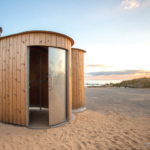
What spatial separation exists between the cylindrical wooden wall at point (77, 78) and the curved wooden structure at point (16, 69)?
1965mm

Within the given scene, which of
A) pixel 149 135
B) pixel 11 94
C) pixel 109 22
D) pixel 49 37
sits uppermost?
pixel 109 22

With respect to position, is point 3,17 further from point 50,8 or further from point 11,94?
point 11,94

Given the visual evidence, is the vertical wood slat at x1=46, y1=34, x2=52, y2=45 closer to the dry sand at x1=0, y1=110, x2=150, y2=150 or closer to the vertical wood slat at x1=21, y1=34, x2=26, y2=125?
the vertical wood slat at x1=21, y1=34, x2=26, y2=125

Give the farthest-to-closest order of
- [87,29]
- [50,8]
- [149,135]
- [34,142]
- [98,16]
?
[87,29]
[98,16]
[50,8]
[149,135]
[34,142]

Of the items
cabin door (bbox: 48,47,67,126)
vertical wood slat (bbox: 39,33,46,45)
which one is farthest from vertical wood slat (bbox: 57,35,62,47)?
vertical wood slat (bbox: 39,33,46,45)

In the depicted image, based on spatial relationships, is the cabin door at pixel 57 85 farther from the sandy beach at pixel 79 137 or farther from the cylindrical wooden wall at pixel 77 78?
the cylindrical wooden wall at pixel 77 78

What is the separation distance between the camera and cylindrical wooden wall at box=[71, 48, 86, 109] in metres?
5.66

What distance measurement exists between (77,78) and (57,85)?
89.9 inches

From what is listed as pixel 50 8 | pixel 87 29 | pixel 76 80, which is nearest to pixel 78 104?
pixel 76 80

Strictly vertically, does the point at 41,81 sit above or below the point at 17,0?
below

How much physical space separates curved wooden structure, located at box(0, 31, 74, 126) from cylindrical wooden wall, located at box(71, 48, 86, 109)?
197 centimetres

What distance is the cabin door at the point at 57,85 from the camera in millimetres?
3443

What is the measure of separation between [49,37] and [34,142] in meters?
3.00

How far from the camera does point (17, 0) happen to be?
5711 millimetres
